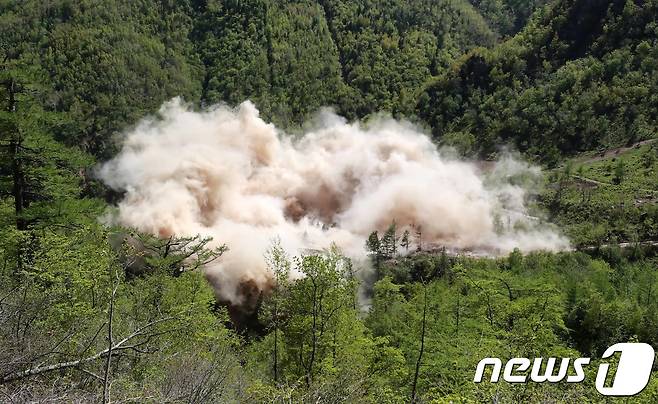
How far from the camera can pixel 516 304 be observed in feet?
110

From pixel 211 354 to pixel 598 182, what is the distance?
293 ft

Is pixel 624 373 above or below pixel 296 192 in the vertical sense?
below

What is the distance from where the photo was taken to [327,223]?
9519cm

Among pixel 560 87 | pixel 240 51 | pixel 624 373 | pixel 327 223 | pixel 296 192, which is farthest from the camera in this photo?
pixel 240 51

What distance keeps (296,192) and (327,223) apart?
7809 millimetres

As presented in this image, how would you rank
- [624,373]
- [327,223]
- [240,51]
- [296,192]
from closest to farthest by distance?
1. [624,373]
2. [327,223]
3. [296,192]
4. [240,51]

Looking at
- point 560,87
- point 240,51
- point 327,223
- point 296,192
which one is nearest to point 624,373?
point 327,223

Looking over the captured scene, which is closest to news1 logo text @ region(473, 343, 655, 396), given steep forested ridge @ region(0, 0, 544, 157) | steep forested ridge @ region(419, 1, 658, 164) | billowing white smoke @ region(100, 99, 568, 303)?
billowing white smoke @ region(100, 99, 568, 303)

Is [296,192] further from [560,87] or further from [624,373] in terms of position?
[624,373]

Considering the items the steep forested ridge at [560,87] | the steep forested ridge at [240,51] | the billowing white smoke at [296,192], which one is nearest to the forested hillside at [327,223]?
the steep forested ridge at [560,87]

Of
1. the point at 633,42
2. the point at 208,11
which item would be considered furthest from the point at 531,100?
the point at 208,11

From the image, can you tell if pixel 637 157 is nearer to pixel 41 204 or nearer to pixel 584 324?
pixel 584 324

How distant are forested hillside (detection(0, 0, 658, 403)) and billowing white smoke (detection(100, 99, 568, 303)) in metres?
1.86

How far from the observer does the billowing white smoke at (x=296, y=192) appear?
7312cm
